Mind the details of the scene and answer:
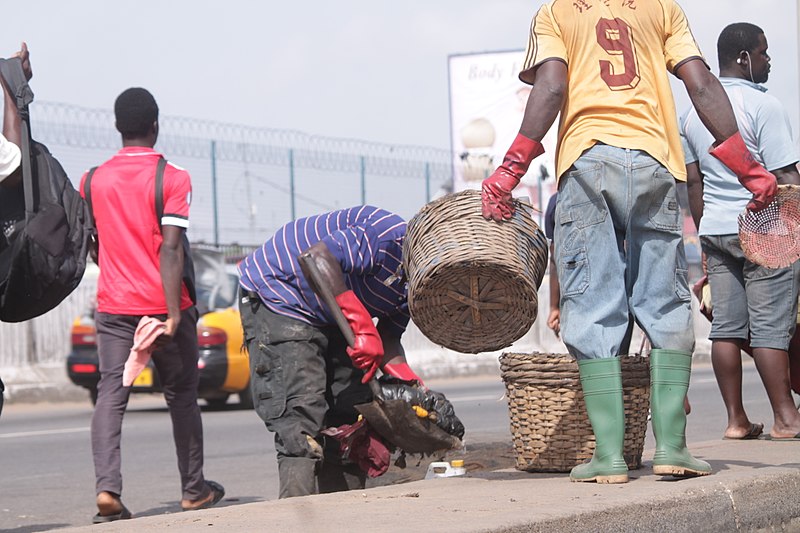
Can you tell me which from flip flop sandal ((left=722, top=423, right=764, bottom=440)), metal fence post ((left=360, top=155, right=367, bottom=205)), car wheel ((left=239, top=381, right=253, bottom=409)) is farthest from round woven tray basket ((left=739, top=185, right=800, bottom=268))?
metal fence post ((left=360, top=155, right=367, bottom=205))

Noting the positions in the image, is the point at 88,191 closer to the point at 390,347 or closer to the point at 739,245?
the point at 390,347

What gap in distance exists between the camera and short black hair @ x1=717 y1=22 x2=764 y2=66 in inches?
252

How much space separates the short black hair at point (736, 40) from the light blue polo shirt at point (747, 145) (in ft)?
0.53

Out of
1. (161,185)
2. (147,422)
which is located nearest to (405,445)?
(161,185)

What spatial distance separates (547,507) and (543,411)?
107 centimetres

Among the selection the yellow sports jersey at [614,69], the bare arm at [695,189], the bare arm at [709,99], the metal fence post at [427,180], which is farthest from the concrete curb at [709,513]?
the metal fence post at [427,180]

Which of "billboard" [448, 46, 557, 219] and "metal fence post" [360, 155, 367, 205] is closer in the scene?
"metal fence post" [360, 155, 367, 205]

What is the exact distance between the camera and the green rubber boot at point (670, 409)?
14.8 feet

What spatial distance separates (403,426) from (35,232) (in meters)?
1.88

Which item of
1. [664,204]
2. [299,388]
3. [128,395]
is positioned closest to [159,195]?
[128,395]

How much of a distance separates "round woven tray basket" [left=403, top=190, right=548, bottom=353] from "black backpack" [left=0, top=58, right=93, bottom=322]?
4.09 feet

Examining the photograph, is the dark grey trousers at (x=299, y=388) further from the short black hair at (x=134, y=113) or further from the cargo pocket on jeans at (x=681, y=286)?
the cargo pocket on jeans at (x=681, y=286)

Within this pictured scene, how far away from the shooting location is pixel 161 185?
6066 millimetres

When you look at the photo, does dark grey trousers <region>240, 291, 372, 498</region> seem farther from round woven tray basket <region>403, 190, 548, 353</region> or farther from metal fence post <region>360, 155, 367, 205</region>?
metal fence post <region>360, 155, 367, 205</region>
